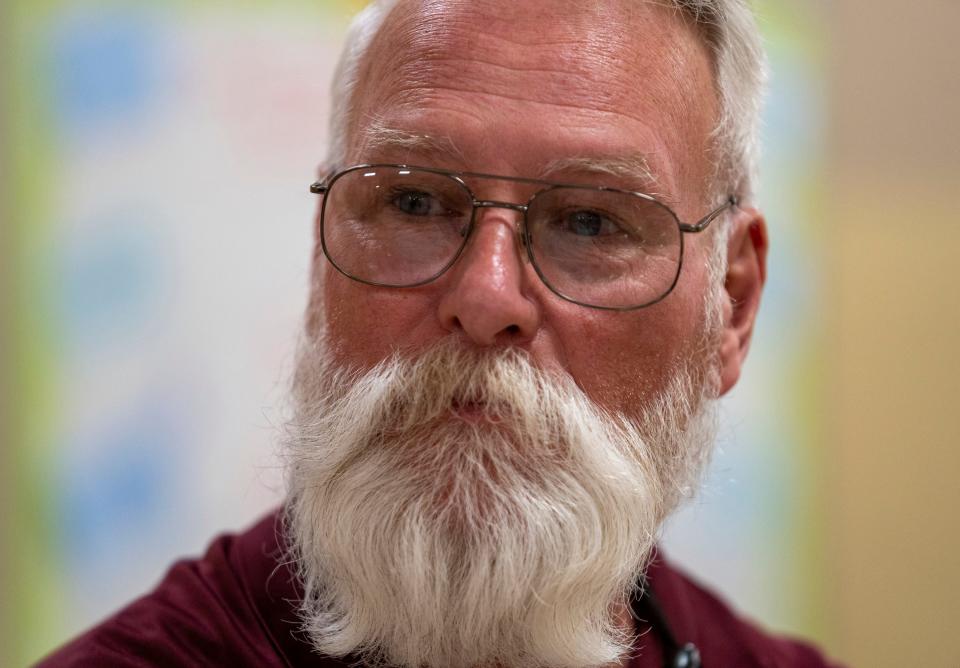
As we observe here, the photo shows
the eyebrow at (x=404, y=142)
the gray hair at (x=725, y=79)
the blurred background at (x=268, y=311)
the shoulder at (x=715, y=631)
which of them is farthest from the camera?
the blurred background at (x=268, y=311)

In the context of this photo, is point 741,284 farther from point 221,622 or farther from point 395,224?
point 221,622

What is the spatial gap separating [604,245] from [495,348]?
0.84 ft

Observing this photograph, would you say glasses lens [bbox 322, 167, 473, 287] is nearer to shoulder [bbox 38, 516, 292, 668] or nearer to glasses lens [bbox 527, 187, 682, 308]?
glasses lens [bbox 527, 187, 682, 308]

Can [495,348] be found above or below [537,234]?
below

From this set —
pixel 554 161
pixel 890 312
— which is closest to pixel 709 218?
pixel 554 161

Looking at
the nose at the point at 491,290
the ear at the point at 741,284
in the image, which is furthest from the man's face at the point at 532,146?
the ear at the point at 741,284

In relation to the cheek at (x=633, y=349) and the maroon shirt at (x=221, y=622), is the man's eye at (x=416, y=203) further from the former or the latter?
the maroon shirt at (x=221, y=622)

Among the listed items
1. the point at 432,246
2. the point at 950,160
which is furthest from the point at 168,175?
the point at 950,160

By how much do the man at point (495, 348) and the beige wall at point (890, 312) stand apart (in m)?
1.63

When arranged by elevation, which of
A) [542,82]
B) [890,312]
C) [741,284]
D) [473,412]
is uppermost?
[542,82]

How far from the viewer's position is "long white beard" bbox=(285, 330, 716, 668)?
4.39ft

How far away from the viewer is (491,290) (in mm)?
1329

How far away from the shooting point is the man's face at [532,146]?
1.40 meters

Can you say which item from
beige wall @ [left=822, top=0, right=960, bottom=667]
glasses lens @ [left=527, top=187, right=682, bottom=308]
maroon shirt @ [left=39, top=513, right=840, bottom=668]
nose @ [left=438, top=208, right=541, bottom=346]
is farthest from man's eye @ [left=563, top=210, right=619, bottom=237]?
beige wall @ [left=822, top=0, right=960, bottom=667]
